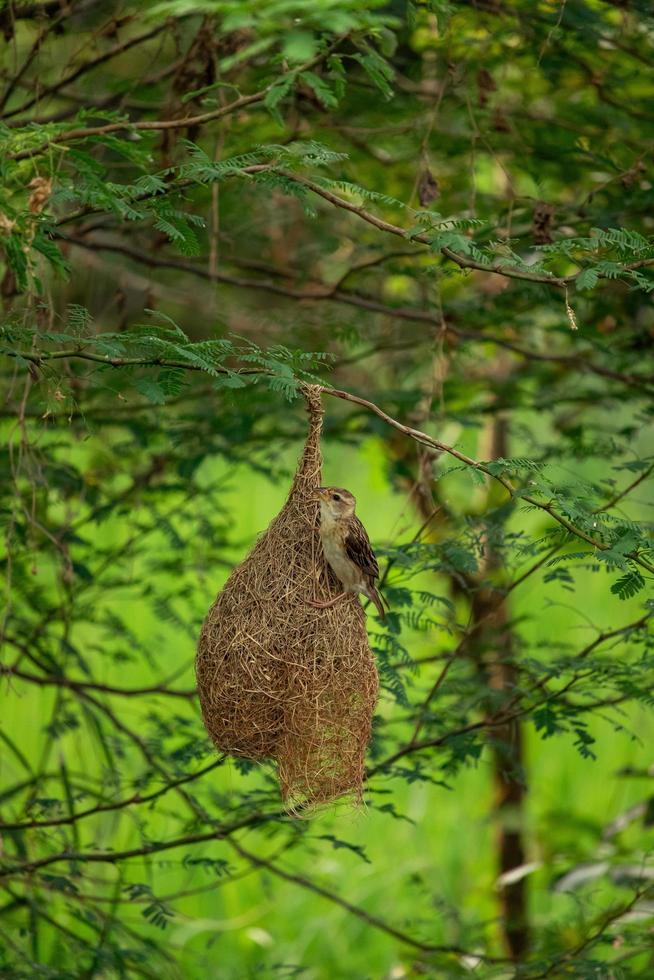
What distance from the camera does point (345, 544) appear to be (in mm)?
2779

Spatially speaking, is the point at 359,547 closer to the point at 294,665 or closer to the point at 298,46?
the point at 294,665

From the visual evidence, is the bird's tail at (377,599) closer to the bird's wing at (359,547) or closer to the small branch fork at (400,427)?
the bird's wing at (359,547)

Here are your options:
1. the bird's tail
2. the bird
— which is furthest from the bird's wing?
the bird's tail

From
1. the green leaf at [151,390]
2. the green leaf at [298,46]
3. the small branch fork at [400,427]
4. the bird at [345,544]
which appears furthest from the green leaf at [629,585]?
the green leaf at [298,46]

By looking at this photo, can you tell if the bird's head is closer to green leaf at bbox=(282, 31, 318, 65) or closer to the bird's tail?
the bird's tail

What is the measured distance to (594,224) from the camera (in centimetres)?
385

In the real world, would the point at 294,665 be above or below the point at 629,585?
above

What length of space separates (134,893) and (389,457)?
2.04 metres

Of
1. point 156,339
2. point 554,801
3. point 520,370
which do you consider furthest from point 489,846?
point 156,339

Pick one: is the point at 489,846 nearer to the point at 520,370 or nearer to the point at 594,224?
the point at 520,370

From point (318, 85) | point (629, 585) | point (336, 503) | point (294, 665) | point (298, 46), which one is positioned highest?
point (318, 85)

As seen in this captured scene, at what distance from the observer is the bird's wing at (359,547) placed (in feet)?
9.02

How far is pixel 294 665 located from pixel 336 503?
14.7 inches

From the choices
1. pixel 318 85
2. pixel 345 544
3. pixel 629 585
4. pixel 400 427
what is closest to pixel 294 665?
pixel 345 544
